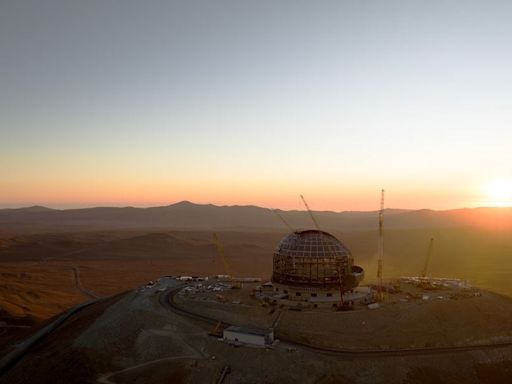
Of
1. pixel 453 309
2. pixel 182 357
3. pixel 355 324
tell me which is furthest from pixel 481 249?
pixel 182 357

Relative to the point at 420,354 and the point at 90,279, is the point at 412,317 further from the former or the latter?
the point at 90,279

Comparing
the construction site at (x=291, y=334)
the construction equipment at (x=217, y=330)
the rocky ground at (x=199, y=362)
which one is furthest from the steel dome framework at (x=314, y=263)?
the rocky ground at (x=199, y=362)

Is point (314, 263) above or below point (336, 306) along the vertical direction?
above

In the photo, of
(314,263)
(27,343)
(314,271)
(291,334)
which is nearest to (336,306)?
(314,271)

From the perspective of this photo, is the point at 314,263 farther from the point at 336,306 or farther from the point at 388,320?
the point at 388,320

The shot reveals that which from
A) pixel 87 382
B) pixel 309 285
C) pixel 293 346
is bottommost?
pixel 87 382

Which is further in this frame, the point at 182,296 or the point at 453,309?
the point at 182,296

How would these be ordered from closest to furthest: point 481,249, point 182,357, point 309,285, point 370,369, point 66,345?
point 370,369
point 182,357
point 66,345
point 309,285
point 481,249
